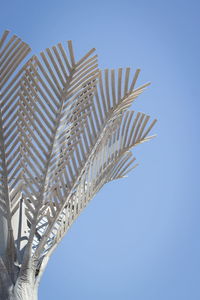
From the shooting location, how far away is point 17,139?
4980 millimetres

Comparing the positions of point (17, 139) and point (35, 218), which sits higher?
point (17, 139)

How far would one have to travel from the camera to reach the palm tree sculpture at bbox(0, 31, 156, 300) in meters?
4.69

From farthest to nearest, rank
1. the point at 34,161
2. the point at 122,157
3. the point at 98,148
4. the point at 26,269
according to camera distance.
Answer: the point at 122,157 → the point at 98,148 → the point at 34,161 → the point at 26,269

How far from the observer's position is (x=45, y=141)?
505cm

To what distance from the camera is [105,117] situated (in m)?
5.35

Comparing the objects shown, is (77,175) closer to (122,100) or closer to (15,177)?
(15,177)

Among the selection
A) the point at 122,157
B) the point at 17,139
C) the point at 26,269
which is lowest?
the point at 26,269

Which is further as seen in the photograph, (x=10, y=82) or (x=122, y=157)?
(x=122, y=157)

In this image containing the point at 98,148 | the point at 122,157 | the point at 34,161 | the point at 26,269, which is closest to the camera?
the point at 26,269

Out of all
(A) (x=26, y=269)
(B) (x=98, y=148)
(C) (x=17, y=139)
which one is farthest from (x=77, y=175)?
(A) (x=26, y=269)

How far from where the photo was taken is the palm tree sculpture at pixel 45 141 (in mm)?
4691

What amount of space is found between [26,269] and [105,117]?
2.13 meters

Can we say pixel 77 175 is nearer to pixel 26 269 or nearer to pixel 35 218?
pixel 35 218

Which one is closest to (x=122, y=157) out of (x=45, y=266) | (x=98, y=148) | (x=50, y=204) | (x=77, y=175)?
(x=98, y=148)
